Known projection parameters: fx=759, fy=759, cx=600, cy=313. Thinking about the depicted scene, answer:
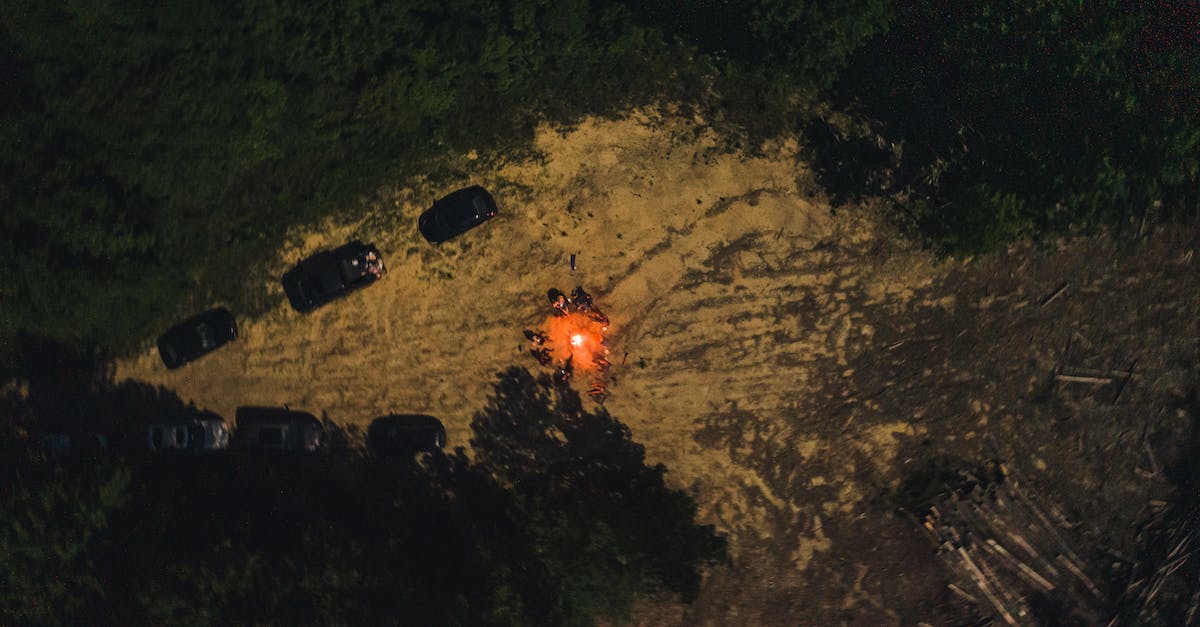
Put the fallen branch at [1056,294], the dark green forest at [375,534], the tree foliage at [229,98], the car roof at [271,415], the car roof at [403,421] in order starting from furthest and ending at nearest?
the car roof at [271,415] → the car roof at [403,421] → the dark green forest at [375,534] → the tree foliage at [229,98] → the fallen branch at [1056,294]

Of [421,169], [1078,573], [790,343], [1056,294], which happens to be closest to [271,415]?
[421,169]

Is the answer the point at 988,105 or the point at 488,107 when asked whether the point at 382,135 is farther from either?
the point at 988,105

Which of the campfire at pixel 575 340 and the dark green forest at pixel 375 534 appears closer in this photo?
the dark green forest at pixel 375 534

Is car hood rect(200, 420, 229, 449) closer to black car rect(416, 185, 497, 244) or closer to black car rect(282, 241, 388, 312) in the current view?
black car rect(282, 241, 388, 312)

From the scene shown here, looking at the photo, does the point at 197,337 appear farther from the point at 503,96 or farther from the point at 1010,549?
the point at 1010,549

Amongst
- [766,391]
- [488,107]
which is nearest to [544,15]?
[488,107]

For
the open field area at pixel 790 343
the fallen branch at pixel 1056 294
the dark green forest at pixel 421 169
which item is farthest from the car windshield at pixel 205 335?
the fallen branch at pixel 1056 294

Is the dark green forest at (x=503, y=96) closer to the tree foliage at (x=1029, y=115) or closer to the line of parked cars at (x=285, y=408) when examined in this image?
the tree foliage at (x=1029, y=115)
